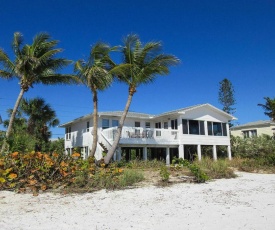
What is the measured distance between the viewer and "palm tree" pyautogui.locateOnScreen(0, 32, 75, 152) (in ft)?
65.7

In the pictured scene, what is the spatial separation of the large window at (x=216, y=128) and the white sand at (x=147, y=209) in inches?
794

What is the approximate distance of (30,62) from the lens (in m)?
19.9

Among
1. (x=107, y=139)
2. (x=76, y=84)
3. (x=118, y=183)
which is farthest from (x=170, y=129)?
(x=118, y=183)

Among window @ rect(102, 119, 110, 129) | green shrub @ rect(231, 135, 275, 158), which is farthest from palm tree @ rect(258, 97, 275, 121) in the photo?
window @ rect(102, 119, 110, 129)

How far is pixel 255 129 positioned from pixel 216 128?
46.1 feet

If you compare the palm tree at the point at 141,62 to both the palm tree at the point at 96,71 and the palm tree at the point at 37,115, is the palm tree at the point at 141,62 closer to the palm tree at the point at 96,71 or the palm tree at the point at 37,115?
the palm tree at the point at 96,71

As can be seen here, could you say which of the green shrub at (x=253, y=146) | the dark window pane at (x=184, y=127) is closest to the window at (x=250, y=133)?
the green shrub at (x=253, y=146)

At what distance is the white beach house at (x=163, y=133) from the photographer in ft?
81.4

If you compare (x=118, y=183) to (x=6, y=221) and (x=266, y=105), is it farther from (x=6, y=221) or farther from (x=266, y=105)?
(x=266, y=105)

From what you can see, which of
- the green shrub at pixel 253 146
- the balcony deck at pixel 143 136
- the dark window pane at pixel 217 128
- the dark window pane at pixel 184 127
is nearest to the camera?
the balcony deck at pixel 143 136

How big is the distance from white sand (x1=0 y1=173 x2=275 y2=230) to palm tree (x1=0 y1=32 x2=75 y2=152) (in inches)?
503

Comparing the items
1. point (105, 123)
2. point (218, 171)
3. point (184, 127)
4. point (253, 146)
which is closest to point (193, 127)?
point (184, 127)

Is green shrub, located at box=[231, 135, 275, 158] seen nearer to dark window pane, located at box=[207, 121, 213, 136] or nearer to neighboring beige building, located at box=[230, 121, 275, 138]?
dark window pane, located at box=[207, 121, 213, 136]

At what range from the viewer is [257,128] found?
135 feet
